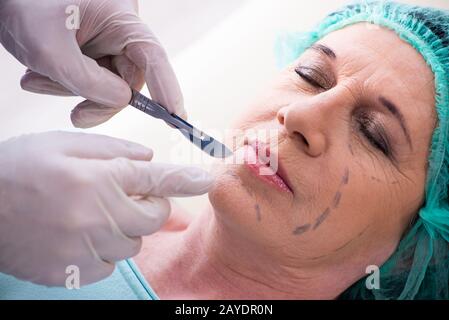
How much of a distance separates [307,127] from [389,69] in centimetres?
30

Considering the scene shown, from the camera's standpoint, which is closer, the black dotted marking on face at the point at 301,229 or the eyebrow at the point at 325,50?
the black dotted marking on face at the point at 301,229

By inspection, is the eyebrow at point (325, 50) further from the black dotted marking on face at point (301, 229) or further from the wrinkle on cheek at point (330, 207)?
the black dotted marking on face at point (301, 229)

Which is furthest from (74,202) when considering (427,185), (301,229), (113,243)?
(427,185)

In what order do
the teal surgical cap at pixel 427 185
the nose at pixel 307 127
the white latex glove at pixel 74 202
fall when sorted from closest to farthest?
the white latex glove at pixel 74 202 → the nose at pixel 307 127 → the teal surgical cap at pixel 427 185

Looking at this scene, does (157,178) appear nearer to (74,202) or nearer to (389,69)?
(74,202)

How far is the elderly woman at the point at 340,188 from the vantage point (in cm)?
113

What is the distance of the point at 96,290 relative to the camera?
1.25 metres

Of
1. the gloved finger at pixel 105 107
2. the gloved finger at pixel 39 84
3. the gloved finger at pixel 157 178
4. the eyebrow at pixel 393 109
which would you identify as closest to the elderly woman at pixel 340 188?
the eyebrow at pixel 393 109

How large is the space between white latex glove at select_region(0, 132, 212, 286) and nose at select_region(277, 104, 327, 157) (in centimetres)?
28

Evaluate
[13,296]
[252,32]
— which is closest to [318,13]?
[252,32]

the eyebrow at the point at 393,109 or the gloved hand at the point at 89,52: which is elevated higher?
the gloved hand at the point at 89,52

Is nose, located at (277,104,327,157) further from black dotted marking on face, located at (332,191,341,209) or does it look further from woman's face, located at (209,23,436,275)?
black dotted marking on face, located at (332,191,341,209)
